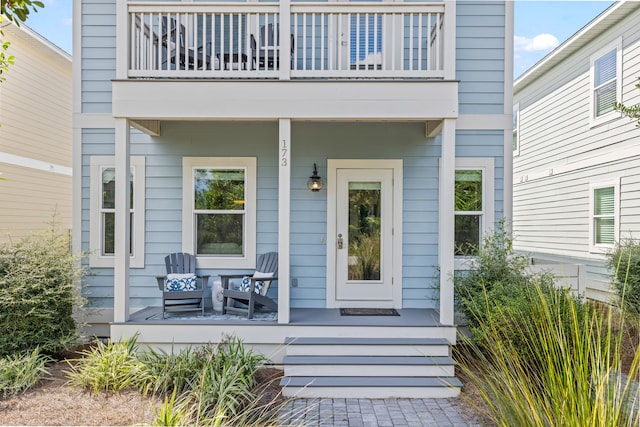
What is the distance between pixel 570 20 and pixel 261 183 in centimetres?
810

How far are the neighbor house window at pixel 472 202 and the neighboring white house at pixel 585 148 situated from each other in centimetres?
203

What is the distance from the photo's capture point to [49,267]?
16.2 feet

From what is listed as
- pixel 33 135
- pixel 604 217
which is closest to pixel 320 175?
pixel 604 217

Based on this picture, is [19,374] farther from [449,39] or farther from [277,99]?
[449,39]

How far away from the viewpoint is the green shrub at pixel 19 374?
12.7 feet

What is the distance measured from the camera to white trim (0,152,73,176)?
877 cm

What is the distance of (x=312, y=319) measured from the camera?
508cm

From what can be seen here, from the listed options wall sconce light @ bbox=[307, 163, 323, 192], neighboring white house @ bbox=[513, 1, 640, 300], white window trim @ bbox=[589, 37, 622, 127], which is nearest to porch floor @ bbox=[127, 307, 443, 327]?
wall sconce light @ bbox=[307, 163, 323, 192]

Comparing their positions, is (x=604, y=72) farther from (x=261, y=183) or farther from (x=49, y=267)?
(x=49, y=267)

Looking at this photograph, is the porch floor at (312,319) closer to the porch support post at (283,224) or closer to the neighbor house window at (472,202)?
the porch support post at (283,224)

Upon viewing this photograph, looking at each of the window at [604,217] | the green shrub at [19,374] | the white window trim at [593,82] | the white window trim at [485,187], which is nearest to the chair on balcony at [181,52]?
the green shrub at [19,374]

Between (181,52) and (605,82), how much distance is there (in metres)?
8.19

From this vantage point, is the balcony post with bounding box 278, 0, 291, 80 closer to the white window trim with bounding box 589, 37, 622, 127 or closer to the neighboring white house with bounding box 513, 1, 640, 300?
the neighboring white house with bounding box 513, 1, 640, 300

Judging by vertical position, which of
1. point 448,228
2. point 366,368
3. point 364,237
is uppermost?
point 448,228
